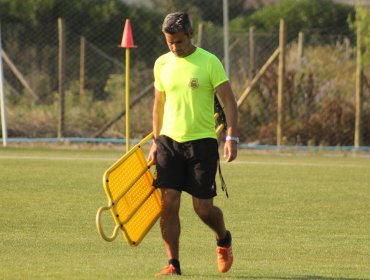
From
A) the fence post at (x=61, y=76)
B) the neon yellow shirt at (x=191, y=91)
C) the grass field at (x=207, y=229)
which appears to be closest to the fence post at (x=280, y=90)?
the grass field at (x=207, y=229)

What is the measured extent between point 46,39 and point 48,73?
742mm

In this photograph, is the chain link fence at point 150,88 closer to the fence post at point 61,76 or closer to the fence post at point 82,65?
the fence post at point 82,65

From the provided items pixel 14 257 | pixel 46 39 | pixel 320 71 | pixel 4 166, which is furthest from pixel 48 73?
pixel 14 257

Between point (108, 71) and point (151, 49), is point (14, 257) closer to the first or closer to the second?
point (108, 71)

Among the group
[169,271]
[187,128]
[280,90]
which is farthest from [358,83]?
[169,271]

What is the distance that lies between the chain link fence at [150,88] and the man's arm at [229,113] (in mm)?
15427

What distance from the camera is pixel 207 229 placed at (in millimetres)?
13344

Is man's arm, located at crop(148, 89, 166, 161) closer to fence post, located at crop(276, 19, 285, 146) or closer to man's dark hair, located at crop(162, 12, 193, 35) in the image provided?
man's dark hair, located at crop(162, 12, 193, 35)

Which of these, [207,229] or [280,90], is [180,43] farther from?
[280,90]

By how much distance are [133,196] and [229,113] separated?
1.01m

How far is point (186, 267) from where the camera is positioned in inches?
411

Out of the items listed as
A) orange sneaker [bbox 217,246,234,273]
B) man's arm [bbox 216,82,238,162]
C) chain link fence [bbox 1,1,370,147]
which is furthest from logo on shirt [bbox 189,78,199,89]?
chain link fence [bbox 1,1,370,147]

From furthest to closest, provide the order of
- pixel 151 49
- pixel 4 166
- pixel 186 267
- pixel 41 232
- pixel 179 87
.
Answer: pixel 151 49, pixel 4 166, pixel 41 232, pixel 186 267, pixel 179 87

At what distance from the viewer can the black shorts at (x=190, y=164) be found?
983 centimetres
